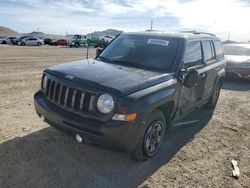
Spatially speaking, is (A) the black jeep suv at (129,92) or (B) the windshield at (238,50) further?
(B) the windshield at (238,50)

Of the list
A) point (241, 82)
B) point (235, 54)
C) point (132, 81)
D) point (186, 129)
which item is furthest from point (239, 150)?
point (235, 54)

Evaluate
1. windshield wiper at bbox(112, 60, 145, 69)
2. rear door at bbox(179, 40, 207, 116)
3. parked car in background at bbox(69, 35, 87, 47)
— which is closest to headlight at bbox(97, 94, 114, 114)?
windshield wiper at bbox(112, 60, 145, 69)

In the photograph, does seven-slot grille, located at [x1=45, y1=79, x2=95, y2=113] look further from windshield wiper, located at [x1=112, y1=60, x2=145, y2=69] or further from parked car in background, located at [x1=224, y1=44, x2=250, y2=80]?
parked car in background, located at [x1=224, y1=44, x2=250, y2=80]

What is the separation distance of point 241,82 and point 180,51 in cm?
792

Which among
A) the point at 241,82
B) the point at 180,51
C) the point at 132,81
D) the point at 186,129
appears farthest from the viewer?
the point at 241,82

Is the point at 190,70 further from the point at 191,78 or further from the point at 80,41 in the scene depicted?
the point at 80,41

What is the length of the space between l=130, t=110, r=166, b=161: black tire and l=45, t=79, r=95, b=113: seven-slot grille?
0.89m

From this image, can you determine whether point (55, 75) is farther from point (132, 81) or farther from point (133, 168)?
point (133, 168)

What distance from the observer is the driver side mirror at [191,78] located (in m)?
4.02

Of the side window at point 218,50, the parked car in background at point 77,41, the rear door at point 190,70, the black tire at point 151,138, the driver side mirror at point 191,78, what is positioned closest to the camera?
the black tire at point 151,138

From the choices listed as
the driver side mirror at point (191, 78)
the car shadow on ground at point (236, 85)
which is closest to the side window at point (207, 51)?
the driver side mirror at point (191, 78)

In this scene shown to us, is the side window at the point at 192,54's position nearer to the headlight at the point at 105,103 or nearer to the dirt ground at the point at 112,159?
the dirt ground at the point at 112,159

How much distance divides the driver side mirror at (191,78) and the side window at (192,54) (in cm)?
28

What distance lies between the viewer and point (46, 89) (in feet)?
12.7
